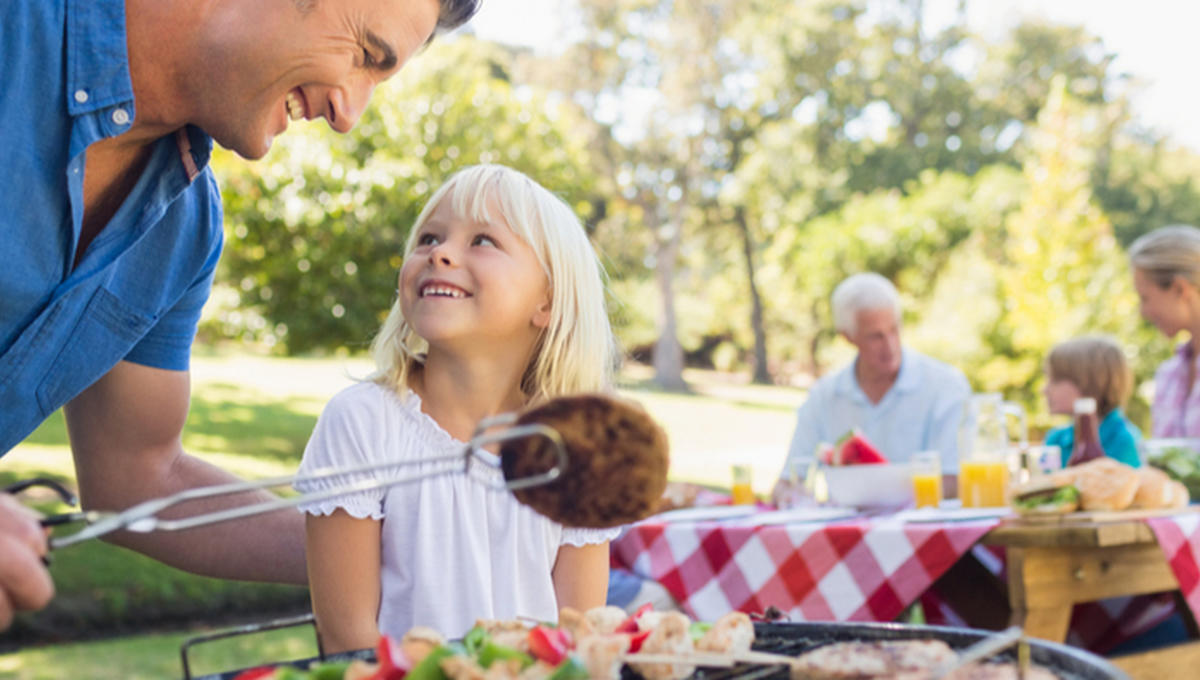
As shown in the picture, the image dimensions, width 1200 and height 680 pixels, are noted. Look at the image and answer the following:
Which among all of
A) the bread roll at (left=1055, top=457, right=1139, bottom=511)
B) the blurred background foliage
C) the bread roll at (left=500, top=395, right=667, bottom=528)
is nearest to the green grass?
the bread roll at (left=1055, top=457, right=1139, bottom=511)

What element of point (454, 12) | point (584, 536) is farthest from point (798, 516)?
point (454, 12)

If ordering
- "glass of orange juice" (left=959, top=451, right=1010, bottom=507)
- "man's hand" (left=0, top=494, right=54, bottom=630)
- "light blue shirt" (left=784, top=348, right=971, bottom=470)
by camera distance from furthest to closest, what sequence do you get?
"light blue shirt" (left=784, top=348, right=971, bottom=470)
"glass of orange juice" (left=959, top=451, right=1010, bottom=507)
"man's hand" (left=0, top=494, right=54, bottom=630)

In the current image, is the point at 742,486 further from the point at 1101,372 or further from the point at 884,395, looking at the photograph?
the point at 1101,372

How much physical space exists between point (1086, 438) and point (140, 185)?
11.7 ft

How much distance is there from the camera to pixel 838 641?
1566mm

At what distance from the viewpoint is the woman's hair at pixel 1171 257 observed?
5465 mm

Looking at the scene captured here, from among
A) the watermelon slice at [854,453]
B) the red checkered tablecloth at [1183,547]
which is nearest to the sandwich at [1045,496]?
the red checkered tablecloth at [1183,547]

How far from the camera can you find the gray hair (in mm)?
5684

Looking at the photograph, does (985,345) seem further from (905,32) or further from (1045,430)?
(905,32)

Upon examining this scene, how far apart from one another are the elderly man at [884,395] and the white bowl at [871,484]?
1.22 m

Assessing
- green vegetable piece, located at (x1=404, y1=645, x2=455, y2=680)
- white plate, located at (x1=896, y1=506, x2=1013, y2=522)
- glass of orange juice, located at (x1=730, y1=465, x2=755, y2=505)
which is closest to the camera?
green vegetable piece, located at (x1=404, y1=645, x2=455, y2=680)

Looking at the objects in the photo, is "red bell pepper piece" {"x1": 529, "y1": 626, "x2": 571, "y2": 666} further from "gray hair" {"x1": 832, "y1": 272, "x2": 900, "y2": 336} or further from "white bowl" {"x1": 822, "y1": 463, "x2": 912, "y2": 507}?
"gray hair" {"x1": 832, "y1": 272, "x2": 900, "y2": 336}

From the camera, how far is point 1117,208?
27828mm

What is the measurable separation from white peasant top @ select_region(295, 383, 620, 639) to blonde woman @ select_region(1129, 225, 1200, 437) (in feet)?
14.9
